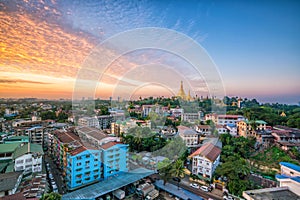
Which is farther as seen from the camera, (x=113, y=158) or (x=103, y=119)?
(x=103, y=119)

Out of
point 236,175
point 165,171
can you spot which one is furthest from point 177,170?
point 236,175

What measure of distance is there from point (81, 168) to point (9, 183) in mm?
1125

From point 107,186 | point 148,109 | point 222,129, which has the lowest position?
point 107,186

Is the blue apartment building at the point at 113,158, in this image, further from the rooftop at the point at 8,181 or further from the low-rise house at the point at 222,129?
the low-rise house at the point at 222,129

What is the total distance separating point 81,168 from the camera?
3.27m

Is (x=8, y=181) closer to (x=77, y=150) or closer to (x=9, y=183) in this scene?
(x=9, y=183)

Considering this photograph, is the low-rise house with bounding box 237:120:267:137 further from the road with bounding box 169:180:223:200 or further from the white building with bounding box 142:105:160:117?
the white building with bounding box 142:105:160:117

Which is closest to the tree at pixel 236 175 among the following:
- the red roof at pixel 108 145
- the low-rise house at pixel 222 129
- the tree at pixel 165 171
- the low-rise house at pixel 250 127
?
the tree at pixel 165 171

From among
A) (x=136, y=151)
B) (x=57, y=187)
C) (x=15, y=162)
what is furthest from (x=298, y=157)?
(x=15, y=162)

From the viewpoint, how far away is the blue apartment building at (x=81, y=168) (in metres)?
3.18

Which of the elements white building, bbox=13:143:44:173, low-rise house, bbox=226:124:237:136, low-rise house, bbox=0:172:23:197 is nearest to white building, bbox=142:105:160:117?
white building, bbox=13:143:44:173

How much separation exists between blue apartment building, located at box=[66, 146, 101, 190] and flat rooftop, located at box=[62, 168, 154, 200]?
0.40 metres

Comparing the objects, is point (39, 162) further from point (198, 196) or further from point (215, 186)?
point (215, 186)

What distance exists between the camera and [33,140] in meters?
5.85
